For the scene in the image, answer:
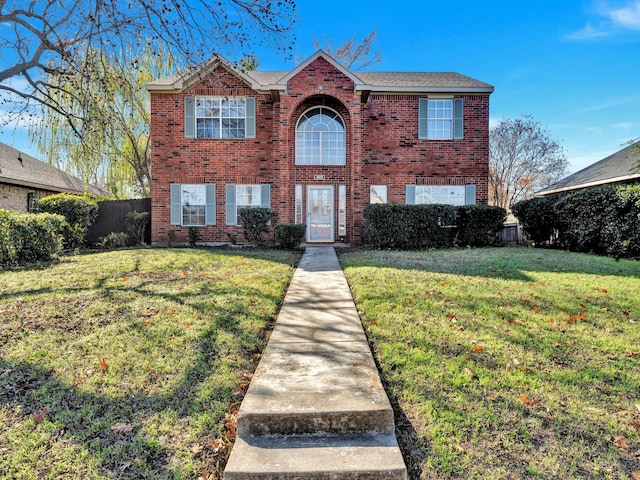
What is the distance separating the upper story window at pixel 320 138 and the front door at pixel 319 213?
116 centimetres

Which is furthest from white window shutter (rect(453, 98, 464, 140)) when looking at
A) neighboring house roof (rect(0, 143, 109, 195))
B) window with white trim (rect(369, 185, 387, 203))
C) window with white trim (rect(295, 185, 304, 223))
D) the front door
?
neighboring house roof (rect(0, 143, 109, 195))

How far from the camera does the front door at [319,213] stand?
47.5ft

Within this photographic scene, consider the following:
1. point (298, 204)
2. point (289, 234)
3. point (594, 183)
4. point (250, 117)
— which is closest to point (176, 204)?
point (250, 117)

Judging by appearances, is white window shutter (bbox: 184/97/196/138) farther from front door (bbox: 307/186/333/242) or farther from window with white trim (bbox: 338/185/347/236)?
window with white trim (bbox: 338/185/347/236)

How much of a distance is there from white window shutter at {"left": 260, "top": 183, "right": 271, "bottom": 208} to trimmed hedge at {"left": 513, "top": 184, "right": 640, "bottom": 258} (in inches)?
364

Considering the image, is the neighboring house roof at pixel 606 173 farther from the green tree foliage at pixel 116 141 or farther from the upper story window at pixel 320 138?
the green tree foliage at pixel 116 141

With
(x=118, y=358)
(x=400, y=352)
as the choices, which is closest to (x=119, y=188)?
(x=118, y=358)

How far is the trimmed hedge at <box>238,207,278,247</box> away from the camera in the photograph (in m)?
12.5

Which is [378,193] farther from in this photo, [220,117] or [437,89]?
[220,117]

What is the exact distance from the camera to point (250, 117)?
14.1 meters

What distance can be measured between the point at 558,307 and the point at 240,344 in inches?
178

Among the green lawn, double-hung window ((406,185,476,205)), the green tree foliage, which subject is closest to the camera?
the green lawn

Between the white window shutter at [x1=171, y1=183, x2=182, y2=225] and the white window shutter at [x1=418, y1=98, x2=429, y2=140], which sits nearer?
the white window shutter at [x1=171, y1=183, x2=182, y2=225]

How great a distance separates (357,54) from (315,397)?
25.9 m
